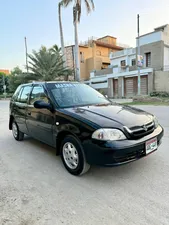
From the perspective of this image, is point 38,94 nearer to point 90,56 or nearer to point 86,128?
point 86,128

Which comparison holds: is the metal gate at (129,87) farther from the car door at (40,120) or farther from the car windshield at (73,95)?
the car door at (40,120)

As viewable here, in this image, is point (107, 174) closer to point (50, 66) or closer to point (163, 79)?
point (163, 79)

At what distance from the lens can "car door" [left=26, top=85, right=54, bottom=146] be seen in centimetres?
347

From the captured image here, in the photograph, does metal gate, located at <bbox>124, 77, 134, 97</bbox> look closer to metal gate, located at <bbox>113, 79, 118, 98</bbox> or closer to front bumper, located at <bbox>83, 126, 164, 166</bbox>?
metal gate, located at <bbox>113, 79, 118, 98</bbox>

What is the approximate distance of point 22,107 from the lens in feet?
15.1

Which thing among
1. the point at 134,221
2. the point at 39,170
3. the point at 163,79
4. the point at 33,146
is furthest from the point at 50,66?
the point at 134,221

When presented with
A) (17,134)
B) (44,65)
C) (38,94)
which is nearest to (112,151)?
(38,94)

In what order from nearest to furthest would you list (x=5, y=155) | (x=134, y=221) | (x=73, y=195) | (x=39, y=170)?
(x=134, y=221) → (x=73, y=195) → (x=39, y=170) → (x=5, y=155)

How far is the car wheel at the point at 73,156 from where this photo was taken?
9.17 ft

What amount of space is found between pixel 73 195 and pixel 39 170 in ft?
3.52

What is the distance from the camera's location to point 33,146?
4625 millimetres

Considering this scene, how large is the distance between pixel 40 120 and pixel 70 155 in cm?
117

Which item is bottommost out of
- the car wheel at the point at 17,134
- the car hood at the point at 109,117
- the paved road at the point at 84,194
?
the paved road at the point at 84,194

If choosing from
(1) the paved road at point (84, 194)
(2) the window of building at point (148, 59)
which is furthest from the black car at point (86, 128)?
(2) the window of building at point (148, 59)
